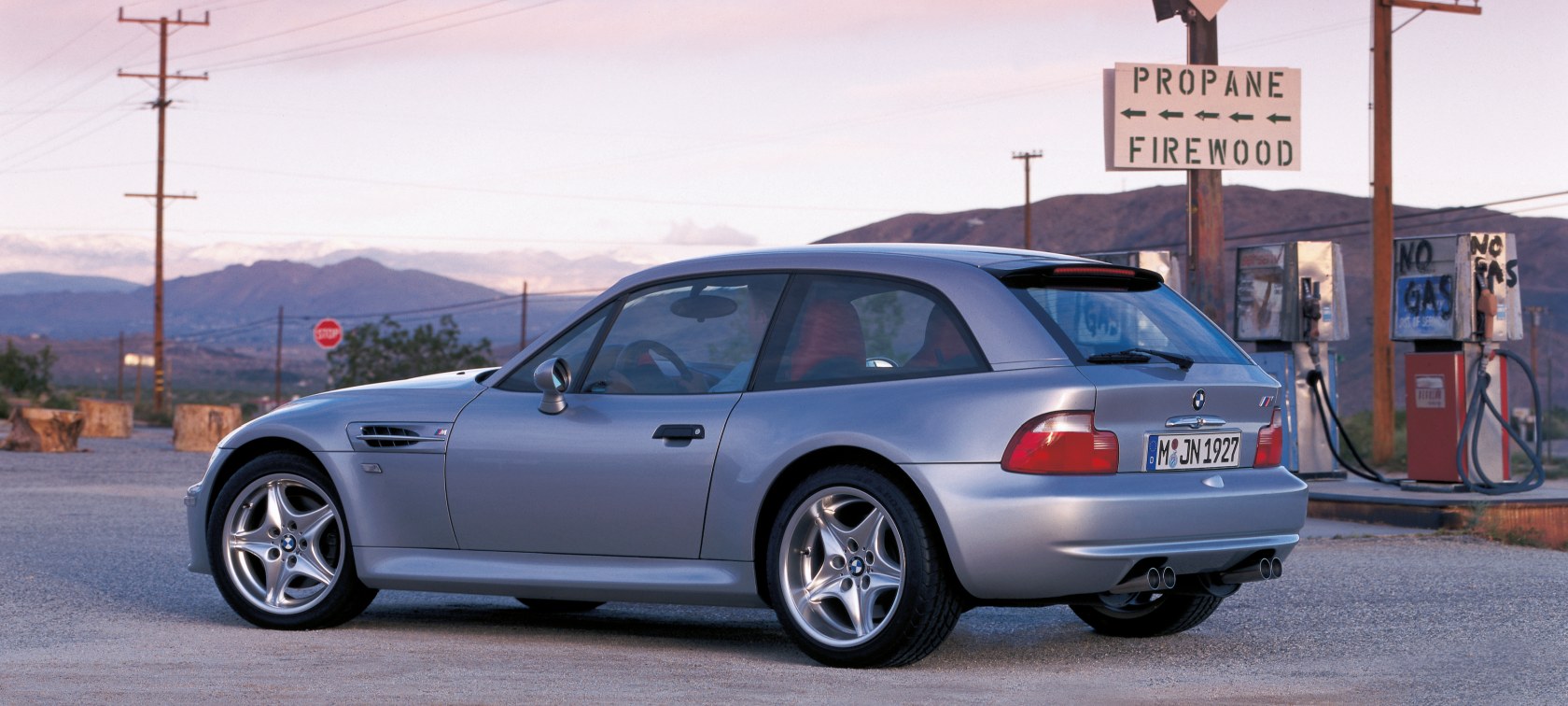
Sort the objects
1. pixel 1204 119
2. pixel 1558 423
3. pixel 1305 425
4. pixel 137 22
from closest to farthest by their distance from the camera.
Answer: pixel 1204 119
pixel 1305 425
pixel 137 22
pixel 1558 423

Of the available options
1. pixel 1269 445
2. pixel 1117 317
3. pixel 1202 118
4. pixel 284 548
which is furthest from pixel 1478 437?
pixel 284 548

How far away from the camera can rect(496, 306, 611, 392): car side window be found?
739 cm

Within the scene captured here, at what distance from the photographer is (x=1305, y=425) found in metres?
16.8

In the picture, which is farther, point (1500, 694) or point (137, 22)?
point (137, 22)

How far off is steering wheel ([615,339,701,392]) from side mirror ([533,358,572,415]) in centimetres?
21

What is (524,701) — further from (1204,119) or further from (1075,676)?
(1204,119)

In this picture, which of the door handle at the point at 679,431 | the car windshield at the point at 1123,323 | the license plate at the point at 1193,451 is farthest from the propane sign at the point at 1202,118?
the door handle at the point at 679,431

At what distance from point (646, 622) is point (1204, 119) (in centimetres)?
823

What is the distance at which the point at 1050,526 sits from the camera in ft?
20.3

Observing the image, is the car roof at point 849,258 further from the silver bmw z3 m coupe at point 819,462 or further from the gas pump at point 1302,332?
the gas pump at point 1302,332

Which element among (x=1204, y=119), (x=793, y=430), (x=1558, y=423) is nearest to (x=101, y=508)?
(x=1204, y=119)

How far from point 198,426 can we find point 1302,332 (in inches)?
765

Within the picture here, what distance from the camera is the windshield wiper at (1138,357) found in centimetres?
649

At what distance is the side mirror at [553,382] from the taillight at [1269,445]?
2.57 m
